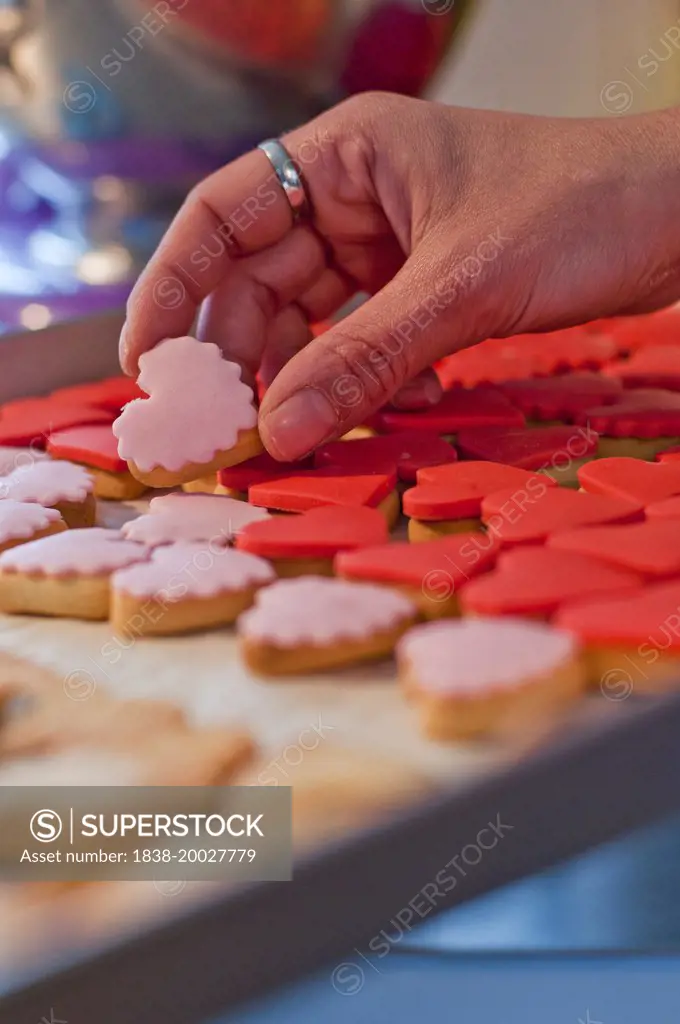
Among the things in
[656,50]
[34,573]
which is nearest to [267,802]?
[34,573]

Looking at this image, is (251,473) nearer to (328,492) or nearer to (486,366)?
(328,492)

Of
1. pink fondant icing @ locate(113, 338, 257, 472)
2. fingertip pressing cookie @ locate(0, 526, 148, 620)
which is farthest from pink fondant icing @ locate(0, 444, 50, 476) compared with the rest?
fingertip pressing cookie @ locate(0, 526, 148, 620)

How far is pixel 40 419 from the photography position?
94cm

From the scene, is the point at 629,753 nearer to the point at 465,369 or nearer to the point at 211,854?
the point at 211,854

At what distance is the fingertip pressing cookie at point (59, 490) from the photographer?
75 centimetres

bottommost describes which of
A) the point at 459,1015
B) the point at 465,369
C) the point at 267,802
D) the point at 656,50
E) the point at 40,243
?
the point at 459,1015

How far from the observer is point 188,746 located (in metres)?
0.47

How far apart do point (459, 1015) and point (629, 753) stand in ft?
0.81

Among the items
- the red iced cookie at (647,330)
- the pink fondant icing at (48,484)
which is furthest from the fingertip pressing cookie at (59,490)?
the red iced cookie at (647,330)

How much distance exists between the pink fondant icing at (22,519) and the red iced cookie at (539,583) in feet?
0.93

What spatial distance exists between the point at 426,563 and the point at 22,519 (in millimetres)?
262

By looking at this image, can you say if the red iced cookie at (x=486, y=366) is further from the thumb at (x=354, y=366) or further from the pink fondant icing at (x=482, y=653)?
the pink fondant icing at (x=482, y=653)

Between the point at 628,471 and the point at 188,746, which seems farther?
the point at 628,471

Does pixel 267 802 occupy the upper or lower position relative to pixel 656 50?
lower
